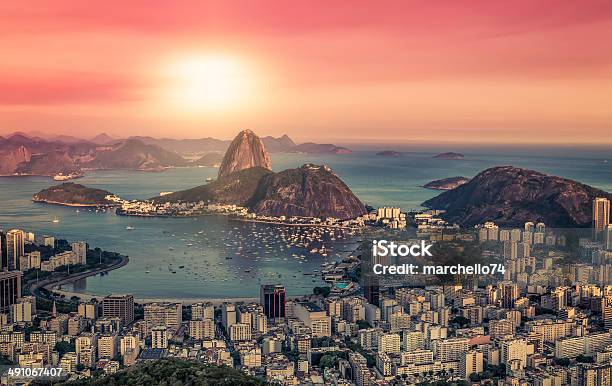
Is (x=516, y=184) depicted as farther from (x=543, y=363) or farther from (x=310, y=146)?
(x=310, y=146)

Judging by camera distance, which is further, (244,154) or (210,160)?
(210,160)

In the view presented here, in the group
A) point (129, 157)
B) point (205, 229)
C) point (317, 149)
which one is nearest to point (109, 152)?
point (129, 157)

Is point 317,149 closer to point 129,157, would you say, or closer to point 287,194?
point 129,157

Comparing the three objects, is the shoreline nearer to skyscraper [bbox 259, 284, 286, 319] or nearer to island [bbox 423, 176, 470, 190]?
skyscraper [bbox 259, 284, 286, 319]

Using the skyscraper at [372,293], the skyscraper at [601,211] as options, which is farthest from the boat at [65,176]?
the skyscraper at [372,293]

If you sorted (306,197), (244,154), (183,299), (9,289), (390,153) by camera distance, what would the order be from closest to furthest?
(9,289) < (183,299) < (306,197) < (244,154) < (390,153)

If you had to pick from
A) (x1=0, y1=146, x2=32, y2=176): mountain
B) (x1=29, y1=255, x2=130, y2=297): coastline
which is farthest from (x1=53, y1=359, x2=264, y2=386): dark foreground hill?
(x1=0, y1=146, x2=32, y2=176): mountain
